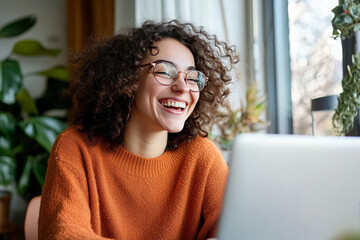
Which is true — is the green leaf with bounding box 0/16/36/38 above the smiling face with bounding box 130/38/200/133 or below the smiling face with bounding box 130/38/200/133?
above

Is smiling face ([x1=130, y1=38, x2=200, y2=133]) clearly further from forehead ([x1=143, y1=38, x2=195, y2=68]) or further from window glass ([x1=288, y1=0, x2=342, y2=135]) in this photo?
window glass ([x1=288, y1=0, x2=342, y2=135])

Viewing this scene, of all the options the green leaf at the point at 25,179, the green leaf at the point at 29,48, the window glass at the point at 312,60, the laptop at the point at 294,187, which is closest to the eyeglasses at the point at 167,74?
the laptop at the point at 294,187

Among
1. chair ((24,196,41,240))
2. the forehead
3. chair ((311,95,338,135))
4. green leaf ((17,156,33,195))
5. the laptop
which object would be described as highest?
the forehead

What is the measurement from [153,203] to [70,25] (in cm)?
244

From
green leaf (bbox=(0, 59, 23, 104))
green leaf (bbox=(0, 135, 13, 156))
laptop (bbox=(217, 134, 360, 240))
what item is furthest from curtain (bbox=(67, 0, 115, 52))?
laptop (bbox=(217, 134, 360, 240))

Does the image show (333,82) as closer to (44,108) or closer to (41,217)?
(41,217)

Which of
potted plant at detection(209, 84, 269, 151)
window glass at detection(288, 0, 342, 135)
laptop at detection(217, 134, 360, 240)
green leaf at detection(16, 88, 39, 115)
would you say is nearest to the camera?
laptop at detection(217, 134, 360, 240)

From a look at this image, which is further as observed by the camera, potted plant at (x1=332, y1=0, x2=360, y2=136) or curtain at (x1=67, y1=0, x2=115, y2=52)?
curtain at (x1=67, y1=0, x2=115, y2=52)

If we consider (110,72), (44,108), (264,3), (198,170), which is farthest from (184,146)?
(44,108)

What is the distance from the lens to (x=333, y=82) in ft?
5.00

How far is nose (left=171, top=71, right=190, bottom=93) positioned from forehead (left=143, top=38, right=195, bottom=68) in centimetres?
4

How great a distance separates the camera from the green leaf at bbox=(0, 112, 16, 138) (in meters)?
2.55

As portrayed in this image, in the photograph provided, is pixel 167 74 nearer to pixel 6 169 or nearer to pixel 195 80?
pixel 195 80

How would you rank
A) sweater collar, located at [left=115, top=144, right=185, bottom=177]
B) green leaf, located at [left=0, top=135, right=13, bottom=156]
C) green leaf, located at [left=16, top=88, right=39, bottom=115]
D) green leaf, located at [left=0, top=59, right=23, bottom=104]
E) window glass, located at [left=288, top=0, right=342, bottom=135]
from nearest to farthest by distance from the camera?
sweater collar, located at [left=115, top=144, right=185, bottom=177]
window glass, located at [left=288, top=0, right=342, bottom=135]
green leaf, located at [left=0, top=59, right=23, bottom=104]
green leaf, located at [left=0, top=135, right=13, bottom=156]
green leaf, located at [left=16, top=88, right=39, bottom=115]
